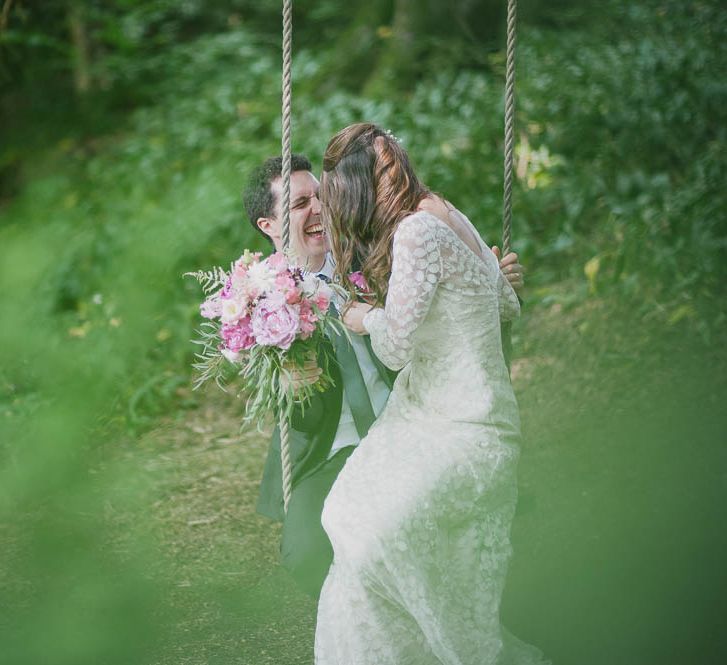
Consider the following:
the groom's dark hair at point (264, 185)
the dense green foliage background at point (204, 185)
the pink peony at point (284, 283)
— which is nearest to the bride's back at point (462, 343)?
the pink peony at point (284, 283)

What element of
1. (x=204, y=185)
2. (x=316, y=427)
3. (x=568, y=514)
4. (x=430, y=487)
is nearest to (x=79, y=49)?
(x=204, y=185)

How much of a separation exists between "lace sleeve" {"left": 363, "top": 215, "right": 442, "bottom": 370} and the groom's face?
843 mm

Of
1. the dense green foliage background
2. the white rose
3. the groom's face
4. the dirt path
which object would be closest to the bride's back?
the white rose

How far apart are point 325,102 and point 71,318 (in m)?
2.98

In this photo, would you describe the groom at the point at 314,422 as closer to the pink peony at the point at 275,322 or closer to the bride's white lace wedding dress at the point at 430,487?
the pink peony at the point at 275,322

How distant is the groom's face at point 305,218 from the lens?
133 inches

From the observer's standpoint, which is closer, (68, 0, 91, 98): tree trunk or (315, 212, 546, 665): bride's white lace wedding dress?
(315, 212, 546, 665): bride's white lace wedding dress

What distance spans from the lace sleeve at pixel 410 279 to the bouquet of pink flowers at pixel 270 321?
28 cm

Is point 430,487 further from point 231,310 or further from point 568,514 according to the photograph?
point 568,514

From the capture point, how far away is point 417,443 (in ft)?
8.85

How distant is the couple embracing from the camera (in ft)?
8.44

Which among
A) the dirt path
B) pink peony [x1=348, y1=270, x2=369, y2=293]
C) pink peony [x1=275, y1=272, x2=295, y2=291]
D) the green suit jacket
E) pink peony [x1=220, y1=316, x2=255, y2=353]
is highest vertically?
pink peony [x1=275, y1=272, x2=295, y2=291]

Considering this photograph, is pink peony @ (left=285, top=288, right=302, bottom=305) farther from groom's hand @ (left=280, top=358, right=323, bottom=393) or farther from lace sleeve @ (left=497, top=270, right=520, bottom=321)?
lace sleeve @ (left=497, top=270, right=520, bottom=321)

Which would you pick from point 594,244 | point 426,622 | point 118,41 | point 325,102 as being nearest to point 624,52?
point 594,244
